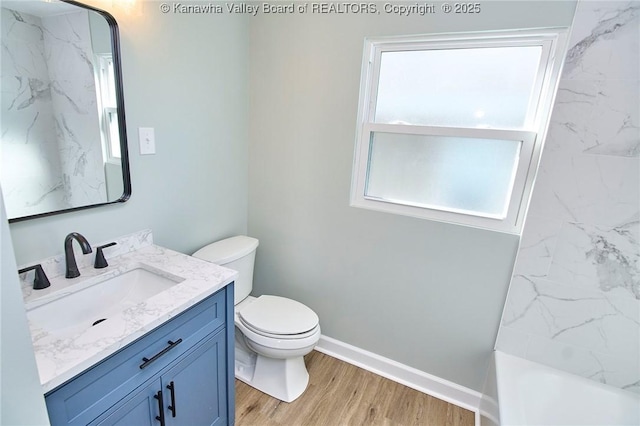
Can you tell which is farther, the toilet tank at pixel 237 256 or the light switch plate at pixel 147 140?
the toilet tank at pixel 237 256

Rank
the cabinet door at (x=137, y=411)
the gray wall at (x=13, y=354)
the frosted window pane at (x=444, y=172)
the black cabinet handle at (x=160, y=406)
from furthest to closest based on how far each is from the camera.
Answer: the frosted window pane at (x=444, y=172)
the black cabinet handle at (x=160, y=406)
the cabinet door at (x=137, y=411)
the gray wall at (x=13, y=354)

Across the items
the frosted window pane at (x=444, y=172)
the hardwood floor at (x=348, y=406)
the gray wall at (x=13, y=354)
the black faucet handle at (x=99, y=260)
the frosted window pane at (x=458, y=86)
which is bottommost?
the hardwood floor at (x=348, y=406)

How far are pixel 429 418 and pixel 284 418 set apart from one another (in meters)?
0.77

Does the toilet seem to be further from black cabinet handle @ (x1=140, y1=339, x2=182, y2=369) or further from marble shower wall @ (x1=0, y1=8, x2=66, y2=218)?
marble shower wall @ (x1=0, y1=8, x2=66, y2=218)

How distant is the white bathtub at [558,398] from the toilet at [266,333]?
93cm

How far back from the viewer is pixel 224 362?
4.49ft

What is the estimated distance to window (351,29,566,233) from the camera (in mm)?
1446

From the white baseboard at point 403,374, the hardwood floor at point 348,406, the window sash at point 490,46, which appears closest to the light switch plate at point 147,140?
the window sash at point 490,46

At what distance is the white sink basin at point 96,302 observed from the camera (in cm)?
108

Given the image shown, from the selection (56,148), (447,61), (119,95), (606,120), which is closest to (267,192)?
(119,95)

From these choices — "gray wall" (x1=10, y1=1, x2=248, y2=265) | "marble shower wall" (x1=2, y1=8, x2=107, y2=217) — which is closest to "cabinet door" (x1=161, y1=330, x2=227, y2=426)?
"gray wall" (x1=10, y1=1, x2=248, y2=265)

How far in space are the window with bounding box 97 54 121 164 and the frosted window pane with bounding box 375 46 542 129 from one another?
1.24 metres

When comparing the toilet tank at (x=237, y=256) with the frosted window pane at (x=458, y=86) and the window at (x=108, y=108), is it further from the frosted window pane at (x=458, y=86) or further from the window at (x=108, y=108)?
the frosted window pane at (x=458, y=86)

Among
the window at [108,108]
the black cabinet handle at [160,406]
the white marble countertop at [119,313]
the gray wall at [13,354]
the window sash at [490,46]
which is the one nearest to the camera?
the gray wall at [13,354]
